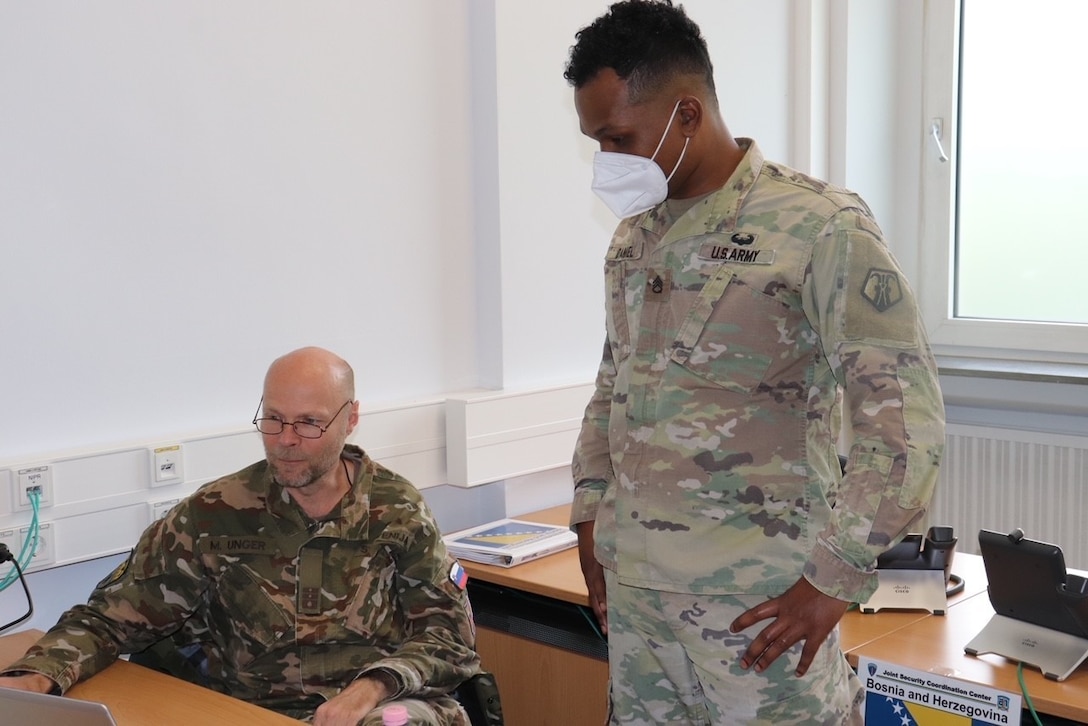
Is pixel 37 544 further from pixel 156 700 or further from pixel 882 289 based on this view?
pixel 882 289

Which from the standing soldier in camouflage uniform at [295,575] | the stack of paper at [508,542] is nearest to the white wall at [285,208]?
the stack of paper at [508,542]

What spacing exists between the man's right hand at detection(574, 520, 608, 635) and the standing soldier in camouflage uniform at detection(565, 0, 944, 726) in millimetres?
100


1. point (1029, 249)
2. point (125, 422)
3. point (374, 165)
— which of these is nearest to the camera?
point (125, 422)

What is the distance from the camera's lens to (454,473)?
9.13 feet

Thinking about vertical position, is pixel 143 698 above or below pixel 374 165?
below

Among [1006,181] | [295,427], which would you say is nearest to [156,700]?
[295,427]

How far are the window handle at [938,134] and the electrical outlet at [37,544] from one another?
3.22 meters

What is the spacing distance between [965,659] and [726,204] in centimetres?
94

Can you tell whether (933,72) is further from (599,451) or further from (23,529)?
(23,529)

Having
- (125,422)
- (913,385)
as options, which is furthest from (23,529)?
(913,385)

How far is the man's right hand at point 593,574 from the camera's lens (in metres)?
1.65

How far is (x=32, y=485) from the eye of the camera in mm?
2023

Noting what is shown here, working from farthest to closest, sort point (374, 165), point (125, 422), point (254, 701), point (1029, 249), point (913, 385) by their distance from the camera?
point (1029, 249) → point (374, 165) → point (125, 422) → point (254, 701) → point (913, 385)

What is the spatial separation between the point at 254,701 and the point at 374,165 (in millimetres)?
1318
